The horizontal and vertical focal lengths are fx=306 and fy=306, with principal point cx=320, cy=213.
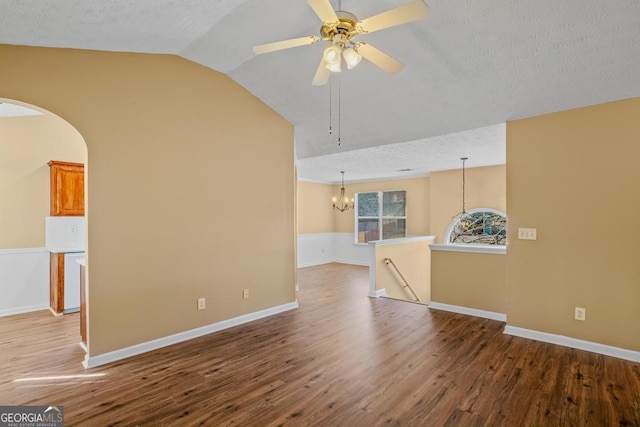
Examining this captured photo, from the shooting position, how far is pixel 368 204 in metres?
9.33

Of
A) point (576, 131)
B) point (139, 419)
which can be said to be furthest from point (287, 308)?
point (576, 131)

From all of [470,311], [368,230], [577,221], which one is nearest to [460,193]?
[368,230]

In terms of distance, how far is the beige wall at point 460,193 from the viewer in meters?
6.50

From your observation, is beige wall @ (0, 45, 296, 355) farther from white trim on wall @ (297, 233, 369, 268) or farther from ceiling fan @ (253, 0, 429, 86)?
white trim on wall @ (297, 233, 369, 268)

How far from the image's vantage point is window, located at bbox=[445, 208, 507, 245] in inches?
264

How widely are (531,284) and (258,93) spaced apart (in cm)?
405

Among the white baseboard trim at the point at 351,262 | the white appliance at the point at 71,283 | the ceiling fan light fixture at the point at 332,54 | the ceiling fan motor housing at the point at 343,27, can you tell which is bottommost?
the white baseboard trim at the point at 351,262

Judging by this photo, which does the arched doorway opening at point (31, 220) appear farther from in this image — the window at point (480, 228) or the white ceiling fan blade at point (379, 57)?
the window at point (480, 228)

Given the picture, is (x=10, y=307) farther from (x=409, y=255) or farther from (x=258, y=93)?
(x=409, y=255)

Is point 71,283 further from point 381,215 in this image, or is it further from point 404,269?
point 381,215

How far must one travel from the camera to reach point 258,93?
4.04 metres

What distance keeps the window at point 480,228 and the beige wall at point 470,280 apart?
279 cm

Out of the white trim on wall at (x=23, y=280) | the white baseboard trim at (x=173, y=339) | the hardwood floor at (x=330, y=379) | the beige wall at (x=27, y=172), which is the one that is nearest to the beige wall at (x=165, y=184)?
the white baseboard trim at (x=173, y=339)

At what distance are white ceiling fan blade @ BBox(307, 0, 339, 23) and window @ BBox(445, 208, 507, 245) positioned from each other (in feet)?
19.8
